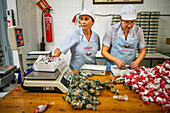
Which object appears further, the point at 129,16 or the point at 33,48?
the point at 33,48

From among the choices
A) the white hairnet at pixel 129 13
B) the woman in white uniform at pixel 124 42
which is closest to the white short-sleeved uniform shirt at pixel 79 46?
the woman in white uniform at pixel 124 42

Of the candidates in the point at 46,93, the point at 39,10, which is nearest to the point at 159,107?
the point at 46,93

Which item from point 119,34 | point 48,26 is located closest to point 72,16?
point 48,26

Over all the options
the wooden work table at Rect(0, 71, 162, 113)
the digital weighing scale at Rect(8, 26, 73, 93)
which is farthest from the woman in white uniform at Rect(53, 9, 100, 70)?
the wooden work table at Rect(0, 71, 162, 113)

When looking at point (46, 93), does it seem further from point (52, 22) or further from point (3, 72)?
point (52, 22)

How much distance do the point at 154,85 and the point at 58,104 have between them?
0.81 meters

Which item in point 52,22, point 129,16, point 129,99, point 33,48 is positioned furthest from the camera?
point 52,22

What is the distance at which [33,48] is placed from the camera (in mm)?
3672

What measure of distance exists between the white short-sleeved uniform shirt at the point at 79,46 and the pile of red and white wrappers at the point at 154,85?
3.13 feet

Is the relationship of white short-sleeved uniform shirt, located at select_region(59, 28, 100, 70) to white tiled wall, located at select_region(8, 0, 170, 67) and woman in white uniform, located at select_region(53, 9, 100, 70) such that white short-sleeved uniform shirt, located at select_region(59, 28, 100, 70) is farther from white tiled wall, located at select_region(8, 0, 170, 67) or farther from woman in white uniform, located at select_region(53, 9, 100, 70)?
white tiled wall, located at select_region(8, 0, 170, 67)

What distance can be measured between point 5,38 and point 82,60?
2082 millimetres

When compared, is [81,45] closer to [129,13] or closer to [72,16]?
[129,13]

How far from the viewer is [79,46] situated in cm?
209

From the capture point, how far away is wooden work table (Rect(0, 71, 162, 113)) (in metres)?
0.93
